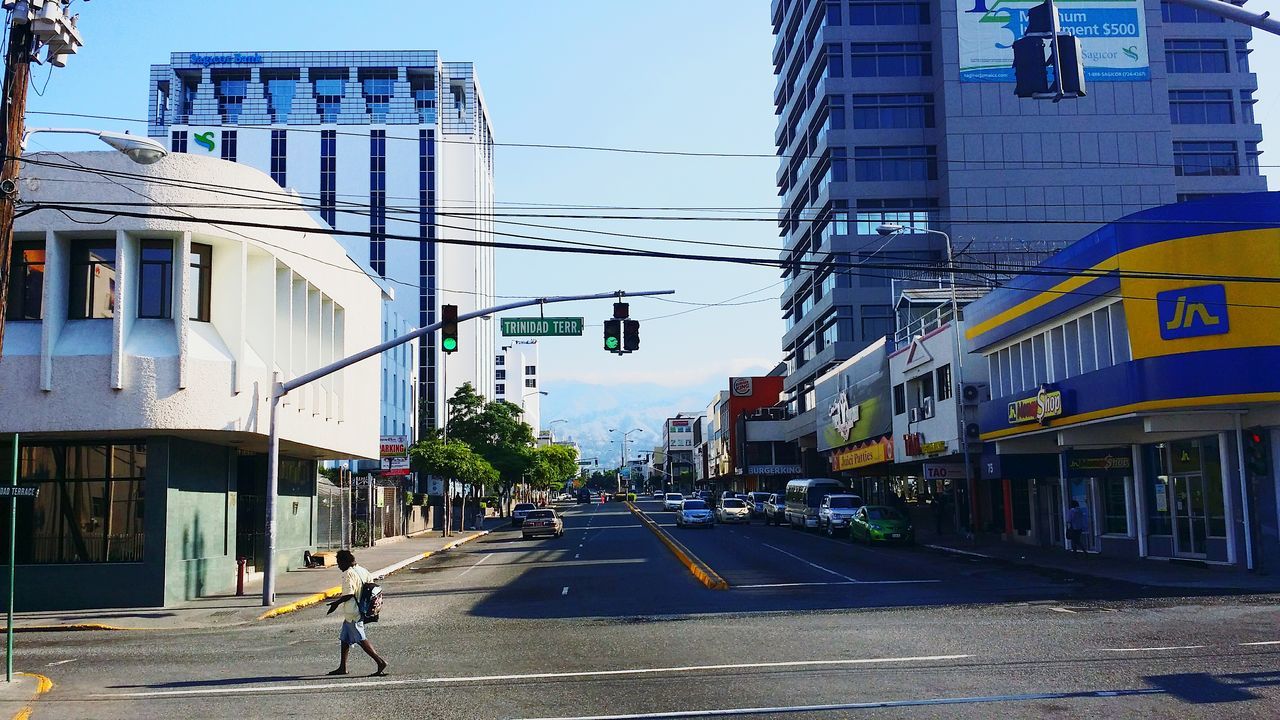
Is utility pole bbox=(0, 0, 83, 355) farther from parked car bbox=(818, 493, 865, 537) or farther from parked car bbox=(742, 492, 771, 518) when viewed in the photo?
parked car bbox=(742, 492, 771, 518)

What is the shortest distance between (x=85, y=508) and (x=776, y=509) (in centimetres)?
4303

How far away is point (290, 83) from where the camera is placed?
109m

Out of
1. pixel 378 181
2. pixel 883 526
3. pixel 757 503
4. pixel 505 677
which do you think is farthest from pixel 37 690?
pixel 378 181

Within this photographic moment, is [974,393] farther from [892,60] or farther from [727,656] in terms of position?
[892,60]

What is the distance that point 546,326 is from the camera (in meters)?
24.5

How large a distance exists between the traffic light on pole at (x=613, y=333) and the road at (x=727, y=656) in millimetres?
5429

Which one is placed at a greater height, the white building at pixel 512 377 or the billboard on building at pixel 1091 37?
the billboard on building at pixel 1091 37

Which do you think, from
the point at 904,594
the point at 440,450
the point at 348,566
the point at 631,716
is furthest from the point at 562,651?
the point at 440,450

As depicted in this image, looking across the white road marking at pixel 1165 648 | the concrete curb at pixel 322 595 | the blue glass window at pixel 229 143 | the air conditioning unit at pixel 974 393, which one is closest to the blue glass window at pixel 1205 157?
the air conditioning unit at pixel 974 393

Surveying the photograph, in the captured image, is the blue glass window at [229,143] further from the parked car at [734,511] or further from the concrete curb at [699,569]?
the concrete curb at [699,569]

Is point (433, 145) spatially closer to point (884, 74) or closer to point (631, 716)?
point (884, 74)

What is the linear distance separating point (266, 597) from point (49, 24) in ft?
43.7

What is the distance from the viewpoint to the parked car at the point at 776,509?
2371 inches

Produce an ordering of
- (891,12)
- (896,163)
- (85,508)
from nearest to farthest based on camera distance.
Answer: (85,508) → (896,163) → (891,12)
